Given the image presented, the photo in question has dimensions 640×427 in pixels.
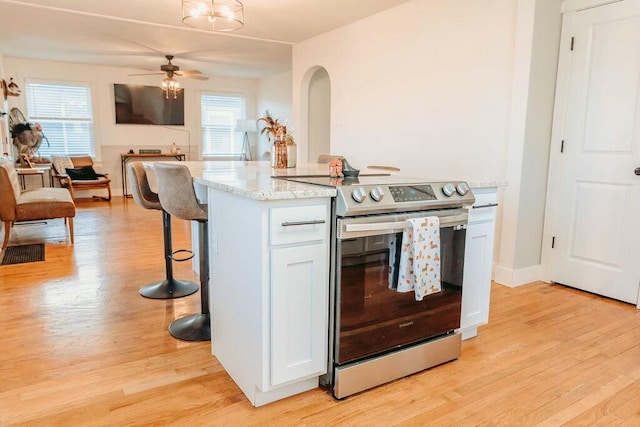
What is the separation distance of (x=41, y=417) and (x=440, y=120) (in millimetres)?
3491

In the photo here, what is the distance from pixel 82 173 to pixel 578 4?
7.48 m

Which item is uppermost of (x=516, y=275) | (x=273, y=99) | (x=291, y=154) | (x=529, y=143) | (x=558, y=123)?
(x=273, y=99)

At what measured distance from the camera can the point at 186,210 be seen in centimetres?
225

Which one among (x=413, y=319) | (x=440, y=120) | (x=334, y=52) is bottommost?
(x=413, y=319)

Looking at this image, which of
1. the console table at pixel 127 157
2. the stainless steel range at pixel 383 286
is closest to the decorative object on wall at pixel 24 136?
the console table at pixel 127 157

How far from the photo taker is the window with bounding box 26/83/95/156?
7648 mm

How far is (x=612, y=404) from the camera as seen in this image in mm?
1799

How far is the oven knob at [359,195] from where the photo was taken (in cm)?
169

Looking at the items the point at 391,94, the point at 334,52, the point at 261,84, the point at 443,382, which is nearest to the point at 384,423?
the point at 443,382

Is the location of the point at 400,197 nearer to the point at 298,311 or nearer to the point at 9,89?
the point at 298,311

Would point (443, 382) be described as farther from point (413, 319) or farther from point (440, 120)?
point (440, 120)

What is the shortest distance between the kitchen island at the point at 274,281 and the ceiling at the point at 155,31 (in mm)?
3141

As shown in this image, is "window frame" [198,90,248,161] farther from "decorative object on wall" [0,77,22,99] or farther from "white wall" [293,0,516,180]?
"white wall" [293,0,516,180]

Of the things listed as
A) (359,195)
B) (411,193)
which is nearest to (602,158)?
(411,193)
